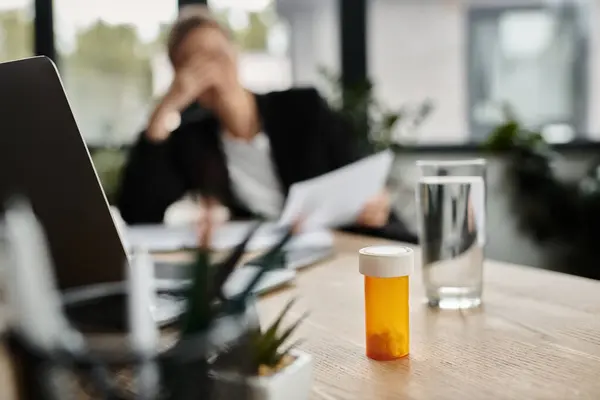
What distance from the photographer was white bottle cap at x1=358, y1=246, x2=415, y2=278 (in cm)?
64

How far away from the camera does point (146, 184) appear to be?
80.7 inches

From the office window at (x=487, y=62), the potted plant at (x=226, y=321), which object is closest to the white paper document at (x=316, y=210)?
the potted plant at (x=226, y=321)

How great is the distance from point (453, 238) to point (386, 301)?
0.25 meters

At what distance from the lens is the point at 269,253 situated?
40 cm

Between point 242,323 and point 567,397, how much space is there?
30 centimetres

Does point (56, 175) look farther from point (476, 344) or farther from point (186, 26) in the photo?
point (186, 26)

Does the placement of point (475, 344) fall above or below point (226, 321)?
below

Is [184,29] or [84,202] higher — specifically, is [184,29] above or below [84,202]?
above

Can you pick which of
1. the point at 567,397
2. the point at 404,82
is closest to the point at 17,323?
the point at 567,397

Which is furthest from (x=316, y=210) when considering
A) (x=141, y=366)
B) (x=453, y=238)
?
(x=141, y=366)

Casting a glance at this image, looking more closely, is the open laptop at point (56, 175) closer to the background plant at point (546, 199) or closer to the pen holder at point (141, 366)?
the pen holder at point (141, 366)

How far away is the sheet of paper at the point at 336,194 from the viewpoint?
1.21 metres

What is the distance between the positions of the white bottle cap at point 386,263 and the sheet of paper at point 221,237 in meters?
0.50

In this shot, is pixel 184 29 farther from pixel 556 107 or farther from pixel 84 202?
pixel 556 107
